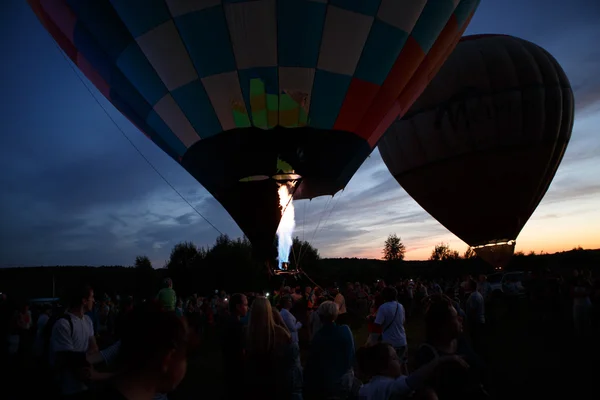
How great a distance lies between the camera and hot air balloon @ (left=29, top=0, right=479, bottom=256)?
6.00 meters

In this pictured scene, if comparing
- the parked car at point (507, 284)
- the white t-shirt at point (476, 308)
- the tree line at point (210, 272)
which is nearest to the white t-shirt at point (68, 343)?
the white t-shirt at point (476, 308)

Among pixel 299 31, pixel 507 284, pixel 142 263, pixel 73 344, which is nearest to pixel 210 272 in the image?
pixel 142 263

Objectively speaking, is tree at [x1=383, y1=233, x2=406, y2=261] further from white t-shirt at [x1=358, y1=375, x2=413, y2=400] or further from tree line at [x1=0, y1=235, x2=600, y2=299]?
white t-shirt at [x1=358, y1=375, x2=413, y2=400]

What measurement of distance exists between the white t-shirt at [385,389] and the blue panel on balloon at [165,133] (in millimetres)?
5127

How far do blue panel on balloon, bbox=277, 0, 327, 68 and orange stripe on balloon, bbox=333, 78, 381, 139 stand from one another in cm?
73

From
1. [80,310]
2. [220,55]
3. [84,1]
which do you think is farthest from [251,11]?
[80,310]

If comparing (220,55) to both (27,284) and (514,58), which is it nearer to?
(514,58)

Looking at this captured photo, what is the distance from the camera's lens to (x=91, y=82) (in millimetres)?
7668

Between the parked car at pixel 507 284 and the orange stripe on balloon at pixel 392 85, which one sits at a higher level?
the orange stripe on balloon at pixel 392 85

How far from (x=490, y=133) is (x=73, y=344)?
14580mm

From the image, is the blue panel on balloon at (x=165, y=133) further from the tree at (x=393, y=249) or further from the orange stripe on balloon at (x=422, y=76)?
the tree at (x=393, y=249)

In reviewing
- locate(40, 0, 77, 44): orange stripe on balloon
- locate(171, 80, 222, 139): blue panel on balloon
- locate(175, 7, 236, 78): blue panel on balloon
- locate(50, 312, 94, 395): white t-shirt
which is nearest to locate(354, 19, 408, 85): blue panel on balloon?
locate(175, 7, 236, 78): blue panel on balloon

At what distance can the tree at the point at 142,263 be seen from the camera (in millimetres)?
40922

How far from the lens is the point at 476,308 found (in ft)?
22.4
